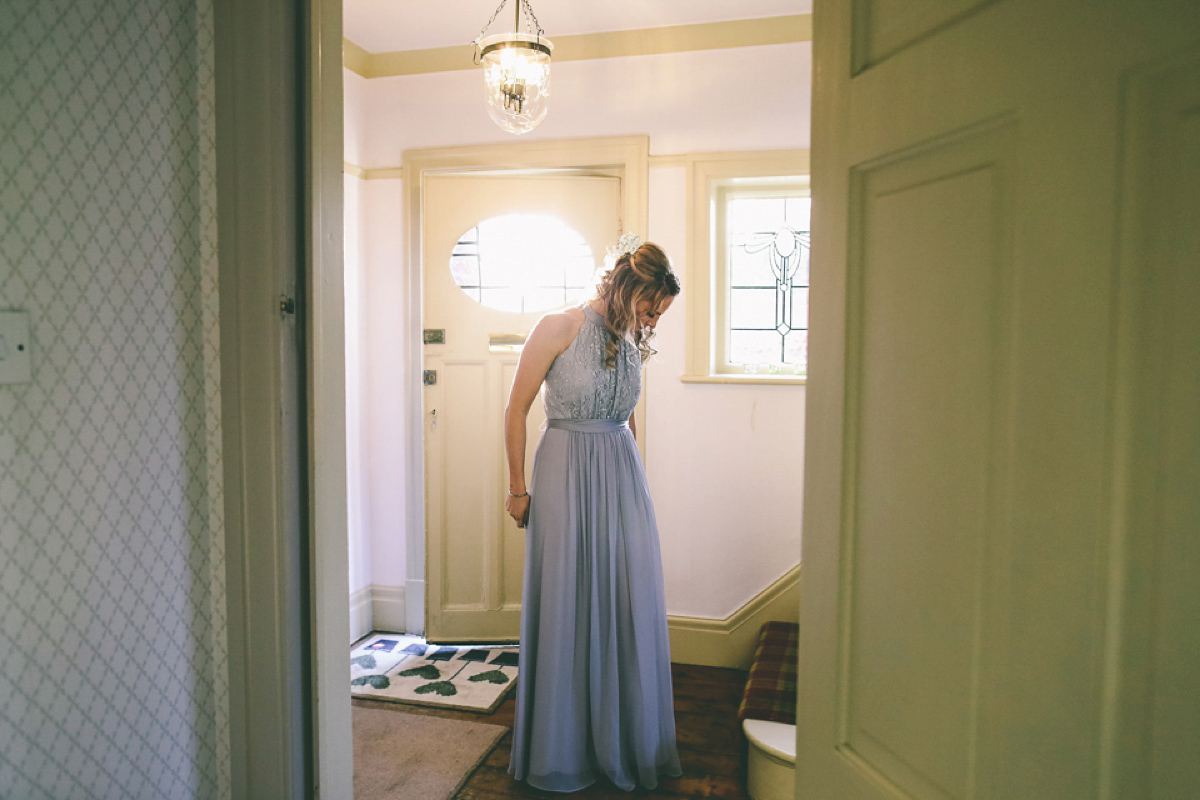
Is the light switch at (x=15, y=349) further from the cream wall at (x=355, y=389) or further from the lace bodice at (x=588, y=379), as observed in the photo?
the cream wall at (x=355, y=389)

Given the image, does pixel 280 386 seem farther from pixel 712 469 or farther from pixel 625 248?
pixel 712 469

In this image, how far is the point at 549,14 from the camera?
10.4 feet

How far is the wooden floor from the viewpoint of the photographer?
7.75ft

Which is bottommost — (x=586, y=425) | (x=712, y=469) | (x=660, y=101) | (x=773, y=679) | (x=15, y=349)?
(x=773, y=679)

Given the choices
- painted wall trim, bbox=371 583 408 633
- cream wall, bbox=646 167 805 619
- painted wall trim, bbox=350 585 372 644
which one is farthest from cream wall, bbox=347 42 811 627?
painted wall trim, bbox=350 585 372 644

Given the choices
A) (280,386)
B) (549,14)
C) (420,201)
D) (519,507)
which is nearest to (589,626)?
(519,507)

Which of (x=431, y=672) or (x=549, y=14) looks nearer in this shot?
(x=549, y=14)

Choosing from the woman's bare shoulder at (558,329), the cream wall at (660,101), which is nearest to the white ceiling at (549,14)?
the cream wall at (660,101)

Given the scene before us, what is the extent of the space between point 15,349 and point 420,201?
2643mm

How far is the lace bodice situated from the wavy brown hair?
0.03 m

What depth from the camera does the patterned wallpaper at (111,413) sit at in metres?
1.12

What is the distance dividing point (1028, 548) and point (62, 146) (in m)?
1.37

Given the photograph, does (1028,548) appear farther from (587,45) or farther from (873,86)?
(587,45)

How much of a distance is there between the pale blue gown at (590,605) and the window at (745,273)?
1032 mm
